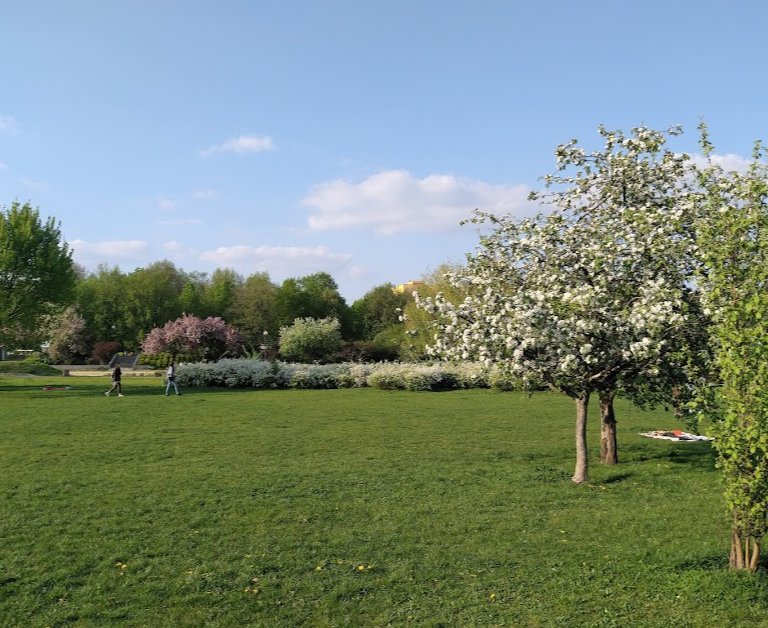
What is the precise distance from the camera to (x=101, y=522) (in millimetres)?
8953

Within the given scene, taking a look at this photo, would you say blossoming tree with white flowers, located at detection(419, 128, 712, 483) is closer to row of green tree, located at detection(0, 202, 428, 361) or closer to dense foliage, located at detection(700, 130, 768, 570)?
dense foliage, located at detection(700, 130, 768, 570)

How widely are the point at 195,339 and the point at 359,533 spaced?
45948mm

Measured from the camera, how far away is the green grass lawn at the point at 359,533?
6.11m

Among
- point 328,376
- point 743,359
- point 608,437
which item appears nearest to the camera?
point 743,359

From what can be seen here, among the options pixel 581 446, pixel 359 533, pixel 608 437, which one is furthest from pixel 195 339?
pixel 359 533

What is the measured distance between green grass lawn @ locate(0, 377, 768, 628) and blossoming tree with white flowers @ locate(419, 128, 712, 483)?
7.46ft

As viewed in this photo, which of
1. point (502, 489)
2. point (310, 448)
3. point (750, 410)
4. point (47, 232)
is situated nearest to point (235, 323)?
point (47, 232)

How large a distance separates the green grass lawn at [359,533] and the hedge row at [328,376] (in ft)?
57.4

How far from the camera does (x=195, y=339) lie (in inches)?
2042

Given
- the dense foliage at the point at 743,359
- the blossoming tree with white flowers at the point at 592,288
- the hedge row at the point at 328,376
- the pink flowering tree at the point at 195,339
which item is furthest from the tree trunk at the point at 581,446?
the pink flowering tree at the point at 195,339

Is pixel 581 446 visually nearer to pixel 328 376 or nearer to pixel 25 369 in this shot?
pixel 328 376

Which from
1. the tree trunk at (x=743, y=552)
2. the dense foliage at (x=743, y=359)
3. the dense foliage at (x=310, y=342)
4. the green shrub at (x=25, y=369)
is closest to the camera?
the dense foliage at (x=743, y=359)

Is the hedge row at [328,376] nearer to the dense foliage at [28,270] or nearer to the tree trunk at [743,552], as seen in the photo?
the dense foliage at [28,270]

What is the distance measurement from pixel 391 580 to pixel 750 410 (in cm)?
405
